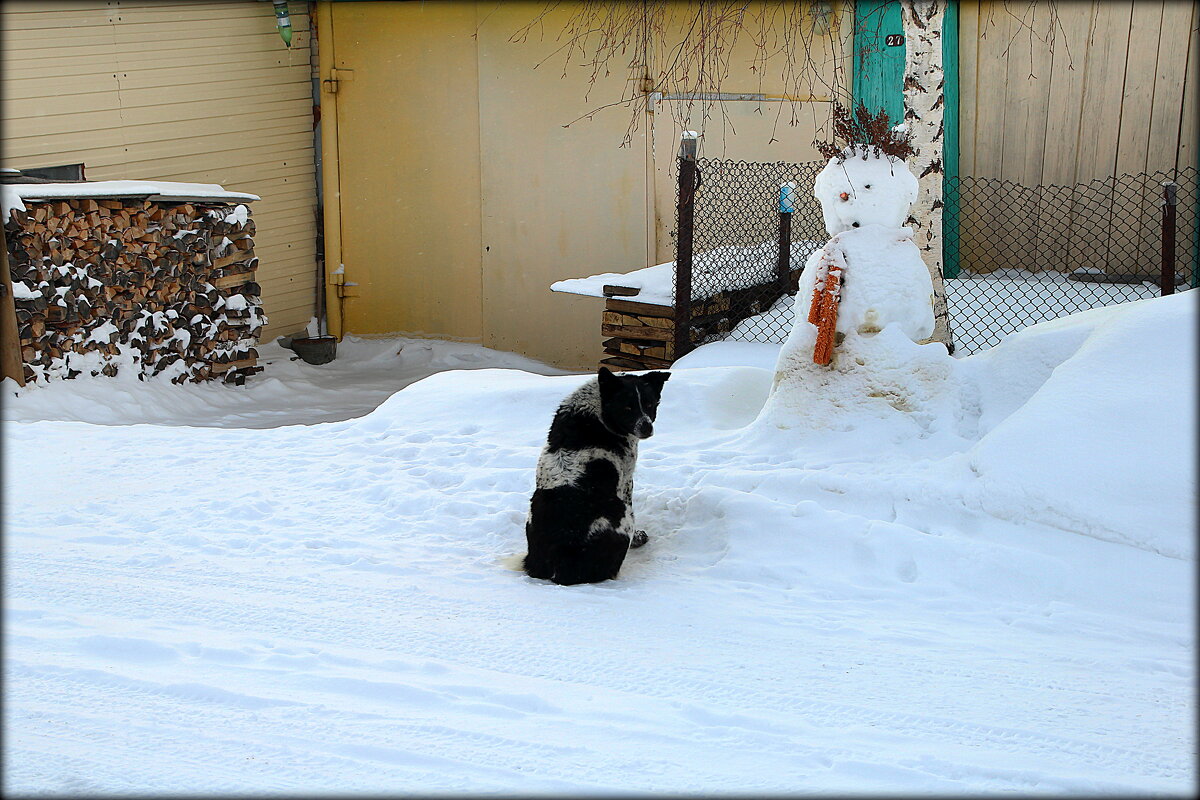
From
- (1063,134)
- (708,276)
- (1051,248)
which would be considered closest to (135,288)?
(708,276)

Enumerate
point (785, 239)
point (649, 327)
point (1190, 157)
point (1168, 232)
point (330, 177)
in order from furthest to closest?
1. point (330, 177)
2. point (785, 239)
3. point (1190, 157)
4. point (649, 327)
5. point (1168, 232)

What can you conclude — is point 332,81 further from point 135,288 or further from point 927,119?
point 927,119

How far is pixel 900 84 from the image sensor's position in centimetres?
985

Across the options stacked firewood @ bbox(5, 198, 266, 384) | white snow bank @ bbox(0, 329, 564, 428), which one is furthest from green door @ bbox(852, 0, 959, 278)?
stacked firewood @ bbox(5, 198, 266, 384)

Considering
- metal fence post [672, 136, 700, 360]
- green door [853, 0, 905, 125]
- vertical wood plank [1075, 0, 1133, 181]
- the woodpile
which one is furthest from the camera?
green door [853, 0, 905, 125]

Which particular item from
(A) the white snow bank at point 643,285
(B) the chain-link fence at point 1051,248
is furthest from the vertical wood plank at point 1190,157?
(A) the white snow bank at point 643,285

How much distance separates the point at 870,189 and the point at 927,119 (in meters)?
1.03

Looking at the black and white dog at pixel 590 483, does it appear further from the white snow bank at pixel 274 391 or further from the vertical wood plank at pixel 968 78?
the vertical wood plank at pixel 968 78

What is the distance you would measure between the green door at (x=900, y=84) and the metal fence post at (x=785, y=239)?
1.26m

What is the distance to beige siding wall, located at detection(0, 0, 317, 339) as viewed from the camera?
859 centimetres

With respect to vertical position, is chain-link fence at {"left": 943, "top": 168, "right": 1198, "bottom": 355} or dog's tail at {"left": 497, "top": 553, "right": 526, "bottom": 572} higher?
chain-link fence at {"left": 943, "top": 168, "right": 1198, "bottom": 355}

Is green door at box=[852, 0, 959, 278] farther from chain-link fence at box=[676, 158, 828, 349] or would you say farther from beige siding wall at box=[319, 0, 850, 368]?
chain-link fence at box=[676, 158, 828, 349]

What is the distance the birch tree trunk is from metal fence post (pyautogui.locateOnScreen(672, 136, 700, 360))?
178cm

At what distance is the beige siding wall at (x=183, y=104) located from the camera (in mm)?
8594
